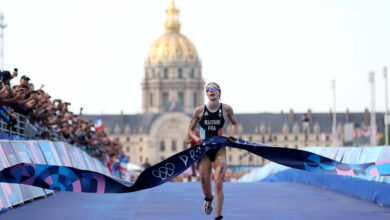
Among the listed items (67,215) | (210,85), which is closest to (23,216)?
(67,215)

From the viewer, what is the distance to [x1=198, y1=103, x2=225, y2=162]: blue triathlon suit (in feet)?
43.5

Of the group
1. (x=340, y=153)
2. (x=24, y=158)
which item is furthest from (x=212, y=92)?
(x=340, y=153)

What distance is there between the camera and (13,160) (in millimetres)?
16906

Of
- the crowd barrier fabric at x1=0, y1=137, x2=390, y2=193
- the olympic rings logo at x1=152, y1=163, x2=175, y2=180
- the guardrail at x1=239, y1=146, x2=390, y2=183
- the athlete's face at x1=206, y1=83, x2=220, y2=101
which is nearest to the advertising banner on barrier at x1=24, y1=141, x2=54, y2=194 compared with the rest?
the crowd barrier fabric at x1=0, y1=137, x2=390, y2=193

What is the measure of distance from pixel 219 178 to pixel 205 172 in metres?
0.40

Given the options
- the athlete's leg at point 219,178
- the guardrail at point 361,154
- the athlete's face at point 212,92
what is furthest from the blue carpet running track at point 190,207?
the athlete's face at point 212,92

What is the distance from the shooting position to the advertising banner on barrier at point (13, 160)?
54.2 ft

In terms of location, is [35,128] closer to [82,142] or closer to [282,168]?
[82,142]

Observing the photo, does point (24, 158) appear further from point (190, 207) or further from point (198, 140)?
point (198, 140)

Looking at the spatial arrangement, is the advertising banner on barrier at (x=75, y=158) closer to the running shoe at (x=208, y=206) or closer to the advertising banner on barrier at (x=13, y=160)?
the advertising banner on barrier at (x=13, y=160)

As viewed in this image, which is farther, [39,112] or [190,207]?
[39,112]

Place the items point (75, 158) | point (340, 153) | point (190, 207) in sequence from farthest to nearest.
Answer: point (75, 158), point (340, 153), point (190, 207)

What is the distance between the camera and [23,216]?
1457 centimetres

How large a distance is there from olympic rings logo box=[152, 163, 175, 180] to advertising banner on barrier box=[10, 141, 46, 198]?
450 centimetres
